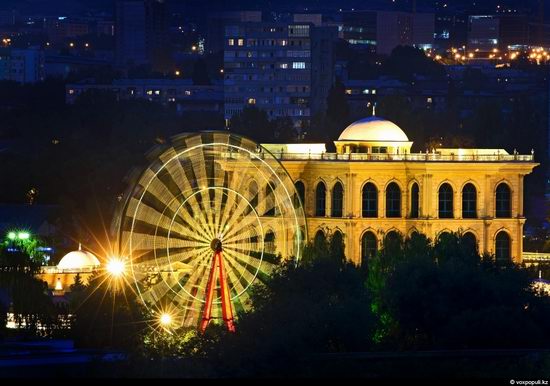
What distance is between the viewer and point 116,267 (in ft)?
262

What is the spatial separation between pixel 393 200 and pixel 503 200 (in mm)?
3747

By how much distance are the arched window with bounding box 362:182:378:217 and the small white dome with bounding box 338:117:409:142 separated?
2877 millimetres

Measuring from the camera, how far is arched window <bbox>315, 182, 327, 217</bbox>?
323 feet

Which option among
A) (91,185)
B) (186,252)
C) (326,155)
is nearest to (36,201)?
(91,185)

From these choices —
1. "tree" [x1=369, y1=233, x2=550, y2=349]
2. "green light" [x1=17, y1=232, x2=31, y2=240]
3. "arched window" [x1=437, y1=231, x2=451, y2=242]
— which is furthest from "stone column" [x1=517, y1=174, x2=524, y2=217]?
"green light" [x1=17, y1=232, x2=31, y2=240]

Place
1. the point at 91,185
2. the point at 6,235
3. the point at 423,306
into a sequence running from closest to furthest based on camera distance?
the point at 423,306 < the point at 6,235 < the point at 91,185

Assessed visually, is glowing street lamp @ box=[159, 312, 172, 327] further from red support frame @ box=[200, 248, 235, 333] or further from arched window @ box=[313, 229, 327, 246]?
arched window @ box=[313, 229, 327, 246]

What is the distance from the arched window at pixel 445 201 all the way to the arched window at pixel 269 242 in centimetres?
1300

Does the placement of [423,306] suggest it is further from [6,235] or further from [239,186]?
[6,235]

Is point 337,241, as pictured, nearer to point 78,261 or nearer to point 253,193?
point 78,261

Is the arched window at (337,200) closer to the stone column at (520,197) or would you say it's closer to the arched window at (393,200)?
the arched window at (393,200)

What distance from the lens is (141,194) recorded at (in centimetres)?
7644

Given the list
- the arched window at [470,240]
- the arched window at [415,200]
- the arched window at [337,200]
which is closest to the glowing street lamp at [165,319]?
the arched window at [470,240]

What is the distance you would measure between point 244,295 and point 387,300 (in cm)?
407
